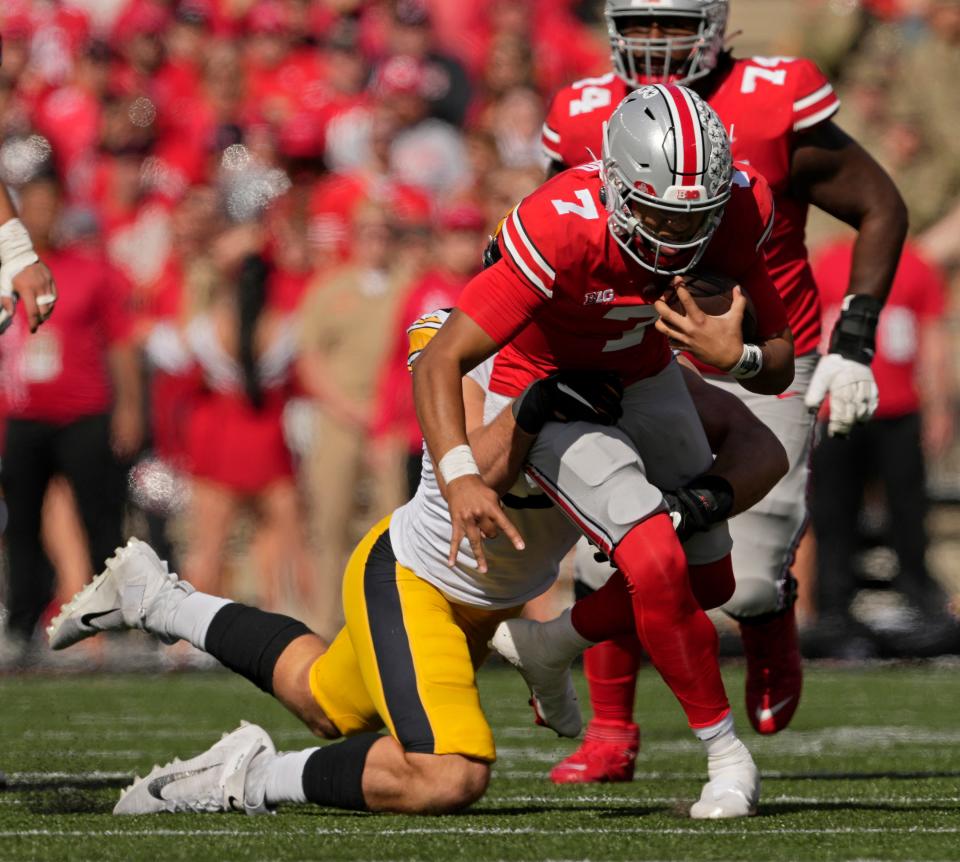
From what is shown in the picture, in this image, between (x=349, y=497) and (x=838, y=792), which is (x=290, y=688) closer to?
(x=838, y=792)

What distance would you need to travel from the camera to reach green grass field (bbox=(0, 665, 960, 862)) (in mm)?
Answer: 3941

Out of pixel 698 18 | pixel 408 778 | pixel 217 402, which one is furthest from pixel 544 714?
pixel 217 402

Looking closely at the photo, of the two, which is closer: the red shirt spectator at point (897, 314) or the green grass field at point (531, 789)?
the green grass field at point (531, 789)

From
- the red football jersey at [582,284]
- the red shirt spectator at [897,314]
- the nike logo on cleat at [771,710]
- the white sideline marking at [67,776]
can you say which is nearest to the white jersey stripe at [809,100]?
the red football jersey at [582,284]

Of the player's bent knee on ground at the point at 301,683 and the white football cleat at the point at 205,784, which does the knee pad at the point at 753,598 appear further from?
the white football cleat at the point at 205,784

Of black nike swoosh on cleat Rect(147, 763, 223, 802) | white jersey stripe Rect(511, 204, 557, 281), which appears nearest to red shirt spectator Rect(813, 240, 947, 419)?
white jersey stripe Rect(511, 204, 557, 281)

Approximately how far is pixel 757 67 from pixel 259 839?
2.70 metres

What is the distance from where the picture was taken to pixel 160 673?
30.0 feet

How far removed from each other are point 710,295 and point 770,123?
4.49ft

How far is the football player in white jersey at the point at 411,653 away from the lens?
4441 millimetres

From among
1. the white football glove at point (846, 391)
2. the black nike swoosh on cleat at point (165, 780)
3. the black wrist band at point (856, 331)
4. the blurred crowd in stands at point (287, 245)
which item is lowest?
the blurred crowd in stands at point (287, 245)

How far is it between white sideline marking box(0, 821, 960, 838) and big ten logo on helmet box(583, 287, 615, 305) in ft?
3.65

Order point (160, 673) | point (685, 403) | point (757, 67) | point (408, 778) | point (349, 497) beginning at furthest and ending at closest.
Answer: point (349, 497)
point (160, 673)
point (757, 67)
point (685, 403)
point (408, 778)

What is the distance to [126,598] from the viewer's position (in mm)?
5070
